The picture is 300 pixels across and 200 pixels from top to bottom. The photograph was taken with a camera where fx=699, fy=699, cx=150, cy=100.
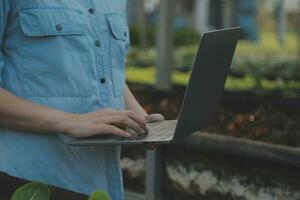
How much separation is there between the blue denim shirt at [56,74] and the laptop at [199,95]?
140mm

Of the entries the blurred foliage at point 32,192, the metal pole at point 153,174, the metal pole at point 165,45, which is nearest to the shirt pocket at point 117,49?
the blurred foliage at point 32,192

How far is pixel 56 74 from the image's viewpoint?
5.69 ft

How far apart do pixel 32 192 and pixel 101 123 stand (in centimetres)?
23

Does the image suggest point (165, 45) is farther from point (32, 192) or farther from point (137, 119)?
point (32, 192)

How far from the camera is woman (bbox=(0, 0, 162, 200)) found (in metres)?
1.68

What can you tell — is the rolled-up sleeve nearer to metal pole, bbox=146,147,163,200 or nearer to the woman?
the woman

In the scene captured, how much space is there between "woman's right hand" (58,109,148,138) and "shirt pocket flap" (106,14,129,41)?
275mm

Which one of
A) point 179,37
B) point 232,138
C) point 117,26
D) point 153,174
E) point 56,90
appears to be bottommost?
point 179,37

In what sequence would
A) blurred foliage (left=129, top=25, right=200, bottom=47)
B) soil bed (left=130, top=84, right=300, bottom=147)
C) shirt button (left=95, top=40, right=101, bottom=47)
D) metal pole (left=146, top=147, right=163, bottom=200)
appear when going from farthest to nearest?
blurred foliage (left=129, top=25, right=200, bottom=47), soil bed (left=130, top=84, right=300, bottom=147), metal pole (left=146, top=147, right=163, bottom=200), shirt button (left=95, top=40, right=101, bottom=47)

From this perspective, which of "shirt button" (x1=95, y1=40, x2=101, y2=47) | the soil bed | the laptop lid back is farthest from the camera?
the soil bed

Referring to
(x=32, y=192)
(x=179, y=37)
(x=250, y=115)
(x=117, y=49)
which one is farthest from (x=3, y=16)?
(x=179, y=37)

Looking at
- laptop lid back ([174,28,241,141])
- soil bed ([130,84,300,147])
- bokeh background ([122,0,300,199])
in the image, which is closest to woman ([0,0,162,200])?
laptop lid back ([174,28,241,141])

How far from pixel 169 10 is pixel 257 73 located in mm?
2763

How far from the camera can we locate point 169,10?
7.62 meters
